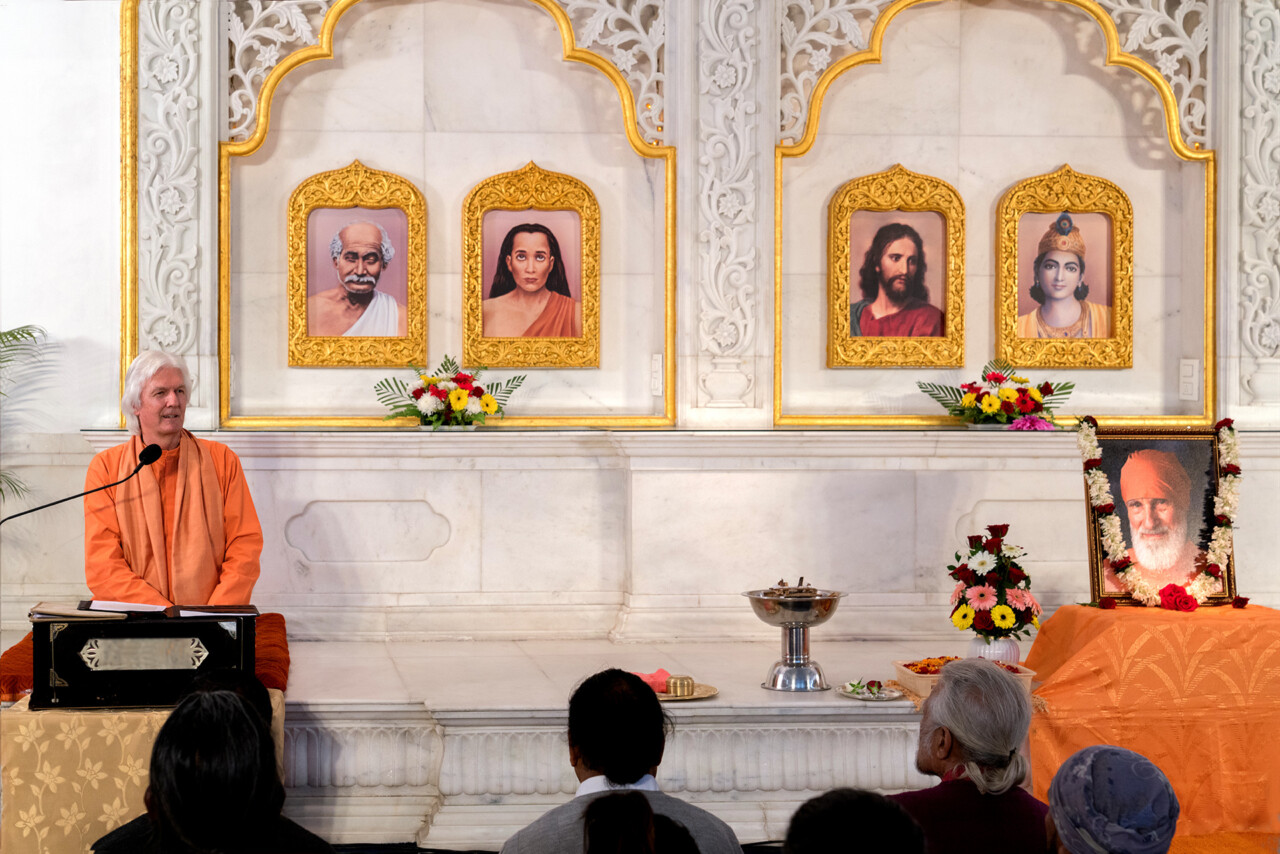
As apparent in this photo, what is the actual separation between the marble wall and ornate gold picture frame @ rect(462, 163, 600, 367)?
12cm

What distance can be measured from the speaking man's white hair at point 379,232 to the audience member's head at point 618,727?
4930 mm

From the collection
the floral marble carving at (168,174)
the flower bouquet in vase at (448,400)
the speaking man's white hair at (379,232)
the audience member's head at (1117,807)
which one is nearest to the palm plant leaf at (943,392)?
the flower bouquet in vase at (448,400)

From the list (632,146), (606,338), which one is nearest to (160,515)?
(606,338)

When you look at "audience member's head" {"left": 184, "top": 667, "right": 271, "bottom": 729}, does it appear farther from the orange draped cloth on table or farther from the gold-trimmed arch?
the gold-trimmed arch

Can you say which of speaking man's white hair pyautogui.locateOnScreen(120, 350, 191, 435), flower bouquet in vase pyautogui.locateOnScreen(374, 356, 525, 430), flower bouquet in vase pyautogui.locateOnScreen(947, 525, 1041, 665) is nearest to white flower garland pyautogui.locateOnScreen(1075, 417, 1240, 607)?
flower bouquet in vase pyautogui.locateOnScreen(947, 525, 1041, 665)

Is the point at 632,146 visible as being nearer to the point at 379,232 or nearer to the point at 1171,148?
the point at 379,232

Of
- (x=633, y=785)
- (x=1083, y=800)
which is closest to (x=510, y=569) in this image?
(x=633, y=785)

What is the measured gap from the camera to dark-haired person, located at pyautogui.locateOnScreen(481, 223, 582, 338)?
7.44 meters

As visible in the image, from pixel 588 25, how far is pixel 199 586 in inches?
151

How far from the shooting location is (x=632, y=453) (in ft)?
23.1

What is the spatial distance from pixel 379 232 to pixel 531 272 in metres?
0.88

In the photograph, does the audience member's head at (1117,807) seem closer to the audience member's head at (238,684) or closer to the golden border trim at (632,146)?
the audience member's head at (238,684)

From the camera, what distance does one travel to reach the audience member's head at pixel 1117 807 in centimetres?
246

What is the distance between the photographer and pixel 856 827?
1.88 m
